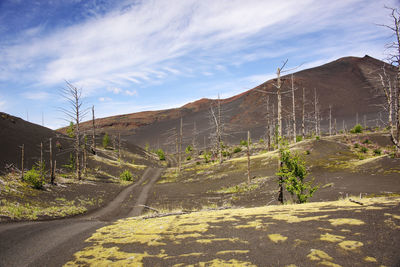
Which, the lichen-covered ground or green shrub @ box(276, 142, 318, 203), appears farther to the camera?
green shrub @ box(276, 142, 318, 203)

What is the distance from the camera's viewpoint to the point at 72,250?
236 inches

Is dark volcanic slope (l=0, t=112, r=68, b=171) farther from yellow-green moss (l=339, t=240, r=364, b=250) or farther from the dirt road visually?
yellow-green moss (l=339, t=240, r=364, b=250)

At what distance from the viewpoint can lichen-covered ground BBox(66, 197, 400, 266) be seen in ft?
13.8

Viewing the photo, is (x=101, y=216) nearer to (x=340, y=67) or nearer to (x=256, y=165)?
(x=256, y=165)

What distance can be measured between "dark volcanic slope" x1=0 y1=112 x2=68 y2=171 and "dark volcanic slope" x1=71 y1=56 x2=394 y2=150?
54966mm

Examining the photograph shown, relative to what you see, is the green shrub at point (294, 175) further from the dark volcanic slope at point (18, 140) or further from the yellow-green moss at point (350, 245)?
the dark volcanic slope at point (18, 140)

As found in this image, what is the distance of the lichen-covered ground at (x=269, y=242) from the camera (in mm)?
4219

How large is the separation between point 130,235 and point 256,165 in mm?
28313

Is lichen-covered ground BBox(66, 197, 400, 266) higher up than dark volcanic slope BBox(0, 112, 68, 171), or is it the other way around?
dark volcanic slope BBox(0, 112, 68, 171)

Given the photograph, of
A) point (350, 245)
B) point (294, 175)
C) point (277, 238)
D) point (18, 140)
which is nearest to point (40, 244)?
point (277, 238)

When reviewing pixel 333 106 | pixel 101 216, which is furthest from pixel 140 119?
pixel 101 216

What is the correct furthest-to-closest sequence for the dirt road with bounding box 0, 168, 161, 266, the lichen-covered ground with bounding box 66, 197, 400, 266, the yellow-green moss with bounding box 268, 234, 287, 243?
the dirt road with bounding box 0, 168, 161, 266
the yellow-green moss with bounding box 268, 234, 287, 243
the lichen-covered ground with bounding box 66, 197, 400, 266

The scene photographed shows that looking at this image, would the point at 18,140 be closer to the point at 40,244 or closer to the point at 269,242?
the point at 40,244

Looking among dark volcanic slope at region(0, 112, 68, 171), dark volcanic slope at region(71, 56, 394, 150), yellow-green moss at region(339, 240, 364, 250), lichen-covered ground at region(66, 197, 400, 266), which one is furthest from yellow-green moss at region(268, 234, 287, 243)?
dark volcanic slope at region(71, 56, 394, 150)
